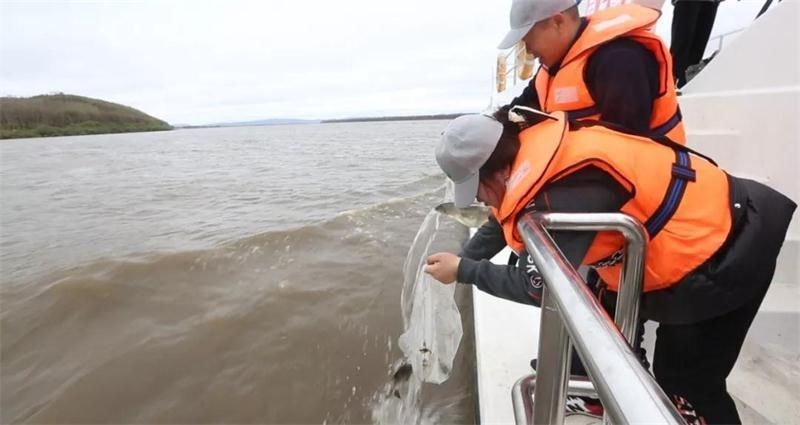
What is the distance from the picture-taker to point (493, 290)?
1.43 metres

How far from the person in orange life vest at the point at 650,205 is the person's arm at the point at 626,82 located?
1.24 feet

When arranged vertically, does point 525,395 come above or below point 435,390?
above

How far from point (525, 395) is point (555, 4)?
4.82ft

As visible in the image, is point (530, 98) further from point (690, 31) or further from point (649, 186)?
point (690, 31)

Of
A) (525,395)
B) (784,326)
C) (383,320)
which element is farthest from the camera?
(383,320)

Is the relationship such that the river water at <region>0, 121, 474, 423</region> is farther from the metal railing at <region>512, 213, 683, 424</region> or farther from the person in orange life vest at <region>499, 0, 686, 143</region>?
the person in orange life vest at <region>499, 0, 686, 143</region>

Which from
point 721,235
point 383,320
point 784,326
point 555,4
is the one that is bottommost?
point 383,320

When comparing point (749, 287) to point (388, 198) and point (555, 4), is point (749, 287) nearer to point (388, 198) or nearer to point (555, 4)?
point (555, 4)

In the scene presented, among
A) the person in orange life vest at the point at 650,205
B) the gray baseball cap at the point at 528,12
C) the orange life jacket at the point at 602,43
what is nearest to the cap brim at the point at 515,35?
the gray baseball cap at the point at 528,12

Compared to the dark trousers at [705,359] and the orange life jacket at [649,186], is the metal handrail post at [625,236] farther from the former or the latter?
the dark trousers at [705,359]

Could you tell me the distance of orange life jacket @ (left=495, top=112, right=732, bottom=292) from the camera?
1.13 meters

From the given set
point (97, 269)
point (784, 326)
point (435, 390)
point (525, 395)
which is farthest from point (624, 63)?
point (97, 269)

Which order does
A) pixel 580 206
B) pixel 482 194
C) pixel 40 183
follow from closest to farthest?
pixel 580 206, pixel 482 194, pixel 40 183

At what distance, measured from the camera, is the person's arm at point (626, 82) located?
1629 millimetres
